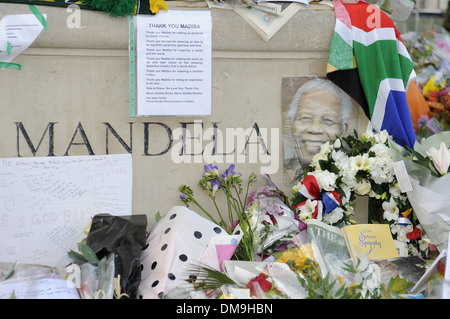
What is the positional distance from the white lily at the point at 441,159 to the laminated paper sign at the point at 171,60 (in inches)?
41.1

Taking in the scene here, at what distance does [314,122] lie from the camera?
2512 mm

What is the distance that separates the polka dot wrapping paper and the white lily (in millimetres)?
853

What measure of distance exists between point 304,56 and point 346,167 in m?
0.57

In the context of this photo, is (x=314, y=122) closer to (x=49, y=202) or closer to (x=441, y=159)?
(x=441, y=159)

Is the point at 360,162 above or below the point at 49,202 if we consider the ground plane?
above

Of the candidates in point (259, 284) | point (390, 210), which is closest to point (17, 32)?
point (259, 284)

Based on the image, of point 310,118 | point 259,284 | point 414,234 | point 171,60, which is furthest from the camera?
point 310,118

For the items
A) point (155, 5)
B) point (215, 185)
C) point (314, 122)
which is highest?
point (155, 5)

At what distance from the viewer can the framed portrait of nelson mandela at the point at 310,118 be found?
248cm

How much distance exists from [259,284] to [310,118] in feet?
3.32

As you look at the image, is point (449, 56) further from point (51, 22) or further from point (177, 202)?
point (51, 22)

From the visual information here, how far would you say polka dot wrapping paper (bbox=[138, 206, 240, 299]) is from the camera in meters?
1.93

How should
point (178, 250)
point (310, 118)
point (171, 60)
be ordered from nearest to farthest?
point (178, 250)
point (171, 60)
point (310, 118)

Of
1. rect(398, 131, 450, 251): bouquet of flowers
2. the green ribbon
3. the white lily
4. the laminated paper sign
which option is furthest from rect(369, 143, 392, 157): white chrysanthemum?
the green ribbon
